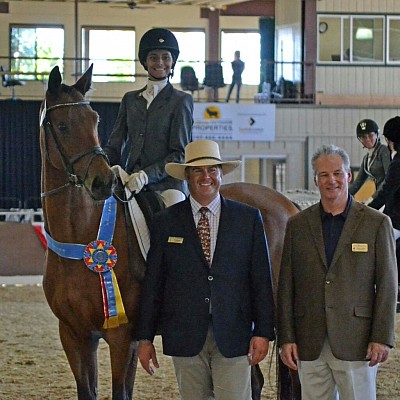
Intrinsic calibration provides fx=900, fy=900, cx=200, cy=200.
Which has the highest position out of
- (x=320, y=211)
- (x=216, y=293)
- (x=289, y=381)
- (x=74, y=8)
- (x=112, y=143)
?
(x=74, y=8)

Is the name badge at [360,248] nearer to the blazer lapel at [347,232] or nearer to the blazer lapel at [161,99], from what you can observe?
the blazer lapel at [347,232]

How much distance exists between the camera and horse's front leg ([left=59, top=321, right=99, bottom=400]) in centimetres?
480

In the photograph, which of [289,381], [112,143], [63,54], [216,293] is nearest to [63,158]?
[112,143]

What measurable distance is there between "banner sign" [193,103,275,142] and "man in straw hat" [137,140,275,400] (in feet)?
54.5

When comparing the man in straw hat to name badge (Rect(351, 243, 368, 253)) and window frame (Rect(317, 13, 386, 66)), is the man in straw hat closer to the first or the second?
name badge (Rect(351, 243, 368, 253))

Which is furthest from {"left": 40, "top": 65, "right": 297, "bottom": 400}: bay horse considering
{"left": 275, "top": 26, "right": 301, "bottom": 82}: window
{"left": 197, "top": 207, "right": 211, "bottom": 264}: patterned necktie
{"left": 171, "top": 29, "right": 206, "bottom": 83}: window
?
{"left": 171, "top": 29, "right": 206, "bottom": 83}: window

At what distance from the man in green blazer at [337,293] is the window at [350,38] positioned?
65.0 ft

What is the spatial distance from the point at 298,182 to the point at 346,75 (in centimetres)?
327

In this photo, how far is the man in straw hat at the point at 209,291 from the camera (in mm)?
3910

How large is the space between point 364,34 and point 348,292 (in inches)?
806

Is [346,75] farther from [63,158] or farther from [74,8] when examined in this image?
[63,158]

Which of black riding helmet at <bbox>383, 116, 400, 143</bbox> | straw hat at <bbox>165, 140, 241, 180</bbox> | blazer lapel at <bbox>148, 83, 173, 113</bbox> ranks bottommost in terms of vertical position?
straw hat at <bbox>165, 140, 241, 180</bbox>

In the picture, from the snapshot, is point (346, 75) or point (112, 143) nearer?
point (112, 143)

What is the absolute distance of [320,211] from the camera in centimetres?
400
